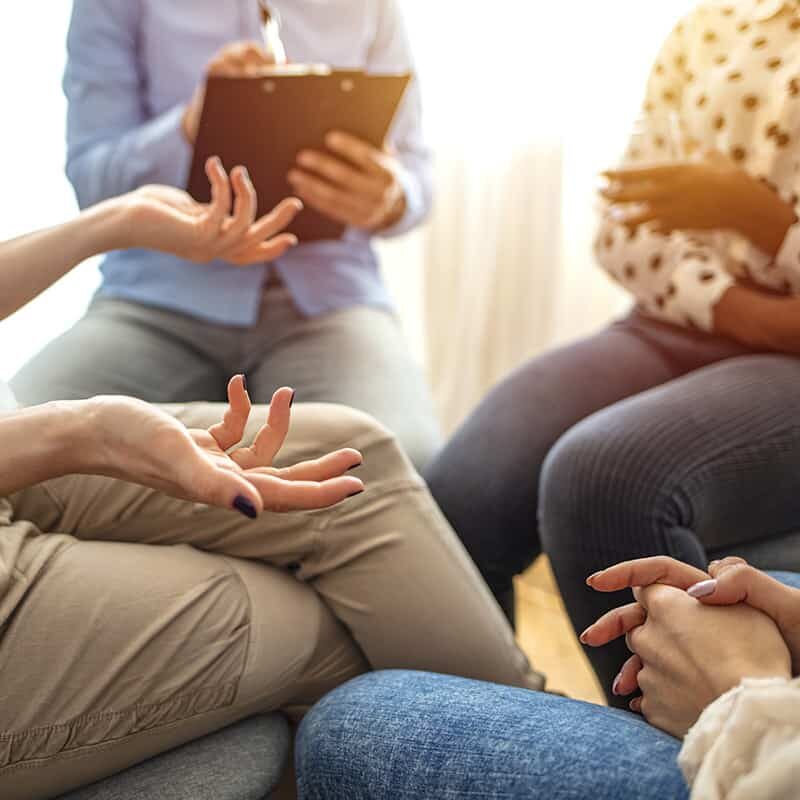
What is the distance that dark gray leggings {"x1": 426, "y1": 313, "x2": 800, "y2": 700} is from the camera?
0.67m

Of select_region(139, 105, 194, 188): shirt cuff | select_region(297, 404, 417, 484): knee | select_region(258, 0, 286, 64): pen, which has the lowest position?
select_region(297, 404, 417, 484): knee

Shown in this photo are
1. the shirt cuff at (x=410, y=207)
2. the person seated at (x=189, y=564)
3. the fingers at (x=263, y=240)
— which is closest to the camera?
the person seated at (x=189, y=564)

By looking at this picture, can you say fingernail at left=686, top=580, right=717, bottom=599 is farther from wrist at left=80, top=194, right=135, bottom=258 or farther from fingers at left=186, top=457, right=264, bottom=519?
wrist at left=80, top=194, right=135, bottom=258

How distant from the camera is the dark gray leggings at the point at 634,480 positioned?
67cm

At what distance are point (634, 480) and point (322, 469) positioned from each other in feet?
0.97

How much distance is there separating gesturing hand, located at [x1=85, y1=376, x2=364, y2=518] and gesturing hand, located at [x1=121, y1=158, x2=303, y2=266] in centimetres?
25

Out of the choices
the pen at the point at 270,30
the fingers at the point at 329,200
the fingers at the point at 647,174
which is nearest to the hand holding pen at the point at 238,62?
the pen at the point at 270,30

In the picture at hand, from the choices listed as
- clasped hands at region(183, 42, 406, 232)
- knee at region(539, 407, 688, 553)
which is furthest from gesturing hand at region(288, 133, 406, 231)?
knee at region(539, 407, 688, 553)

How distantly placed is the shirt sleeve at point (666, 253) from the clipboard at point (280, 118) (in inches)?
9.8

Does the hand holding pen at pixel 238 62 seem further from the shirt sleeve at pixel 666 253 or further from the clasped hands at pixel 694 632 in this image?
the clasped hands at pixel 694 632

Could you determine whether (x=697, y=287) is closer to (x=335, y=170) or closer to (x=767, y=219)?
(x=767, y=219)

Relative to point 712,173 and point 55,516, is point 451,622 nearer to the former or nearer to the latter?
point 55,516

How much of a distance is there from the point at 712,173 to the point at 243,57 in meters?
0.43

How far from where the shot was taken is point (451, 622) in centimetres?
62
